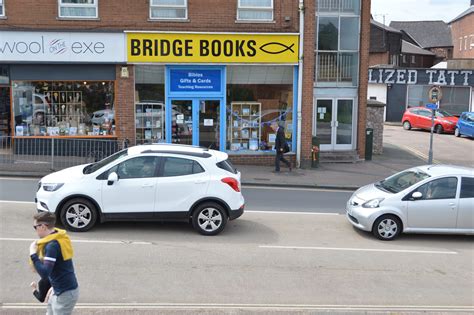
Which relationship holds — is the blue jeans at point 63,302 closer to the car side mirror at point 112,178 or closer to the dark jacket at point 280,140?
the car side mirror at point 112,178

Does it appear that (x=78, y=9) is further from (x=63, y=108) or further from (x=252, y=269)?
(x=252, y=269)

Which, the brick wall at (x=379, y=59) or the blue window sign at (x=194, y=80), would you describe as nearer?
the blue window sign at (x=194, y=80)

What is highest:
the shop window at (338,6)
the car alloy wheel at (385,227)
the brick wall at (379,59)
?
the brick wall at (379,59)

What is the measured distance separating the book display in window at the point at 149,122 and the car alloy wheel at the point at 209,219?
9.20 m

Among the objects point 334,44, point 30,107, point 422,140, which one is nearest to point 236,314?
point 30,107

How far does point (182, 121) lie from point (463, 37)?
58008 mm

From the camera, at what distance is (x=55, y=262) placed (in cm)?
471

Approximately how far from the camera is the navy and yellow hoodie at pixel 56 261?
461 centimetres

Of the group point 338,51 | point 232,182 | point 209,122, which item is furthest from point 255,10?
point 232,182

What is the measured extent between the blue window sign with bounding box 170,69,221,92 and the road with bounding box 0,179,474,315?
796cm

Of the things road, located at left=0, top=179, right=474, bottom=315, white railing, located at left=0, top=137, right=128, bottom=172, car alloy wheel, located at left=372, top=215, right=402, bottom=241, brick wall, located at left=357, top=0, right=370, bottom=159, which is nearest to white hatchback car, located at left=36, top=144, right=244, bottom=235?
road, located at left=0, top=179, right=474, bottom=315

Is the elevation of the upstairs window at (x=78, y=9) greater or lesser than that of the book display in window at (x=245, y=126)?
greater

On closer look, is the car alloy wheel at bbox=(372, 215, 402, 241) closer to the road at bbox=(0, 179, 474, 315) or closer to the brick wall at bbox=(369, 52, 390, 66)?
the road at bbox=(0, 179, 474, 315)

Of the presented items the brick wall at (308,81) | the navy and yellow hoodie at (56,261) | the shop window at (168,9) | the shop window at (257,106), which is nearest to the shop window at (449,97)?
the brick wall at (308,81)
